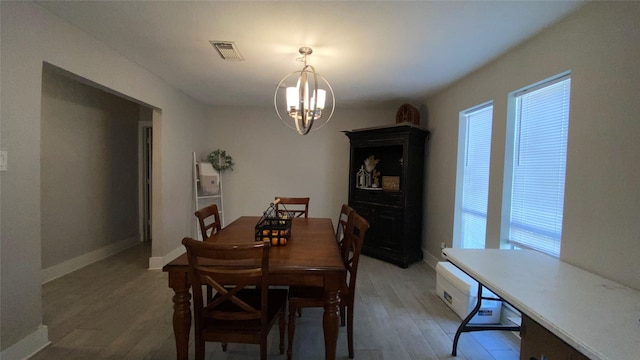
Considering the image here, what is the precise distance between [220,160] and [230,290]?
3475 mm

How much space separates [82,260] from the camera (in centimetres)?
338

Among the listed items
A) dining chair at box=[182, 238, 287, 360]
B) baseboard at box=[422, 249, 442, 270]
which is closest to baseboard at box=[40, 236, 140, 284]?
dining chair at box=[182, 238, 287, 360]

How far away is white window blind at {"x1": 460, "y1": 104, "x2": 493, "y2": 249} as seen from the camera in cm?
275

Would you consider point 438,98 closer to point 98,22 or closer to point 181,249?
point 98,22

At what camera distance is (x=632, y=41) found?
1.41 m

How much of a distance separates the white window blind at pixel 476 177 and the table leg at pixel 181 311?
265 centimetres

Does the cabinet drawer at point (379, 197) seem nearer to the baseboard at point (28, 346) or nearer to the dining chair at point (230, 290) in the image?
the dining chair at point (230, 290)

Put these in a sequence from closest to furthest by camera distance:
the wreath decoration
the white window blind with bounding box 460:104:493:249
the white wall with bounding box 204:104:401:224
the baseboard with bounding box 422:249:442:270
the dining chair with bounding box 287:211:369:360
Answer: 1. the dining chair with bounding box 287:211:369:360
2. the white window blind with bounding box 460:104:493:249
3. the baseboard with bounding box 422:249:442:270
4. the wreath decoration
5. the white wall with bounding box 204:104:401:224

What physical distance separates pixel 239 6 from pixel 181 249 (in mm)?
3399

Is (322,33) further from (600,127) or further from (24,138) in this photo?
(24,138)

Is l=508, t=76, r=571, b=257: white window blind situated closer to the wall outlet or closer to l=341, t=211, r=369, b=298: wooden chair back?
l=341, t=211, r=369, b=298: wooden chair back

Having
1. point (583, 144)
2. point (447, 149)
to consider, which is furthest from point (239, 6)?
point (447, 149)

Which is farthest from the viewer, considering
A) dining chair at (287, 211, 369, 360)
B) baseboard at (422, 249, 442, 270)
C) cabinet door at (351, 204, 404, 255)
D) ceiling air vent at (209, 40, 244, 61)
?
cabinet door at (351, 204, 404, 255)

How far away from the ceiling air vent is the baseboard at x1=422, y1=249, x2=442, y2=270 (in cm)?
336
